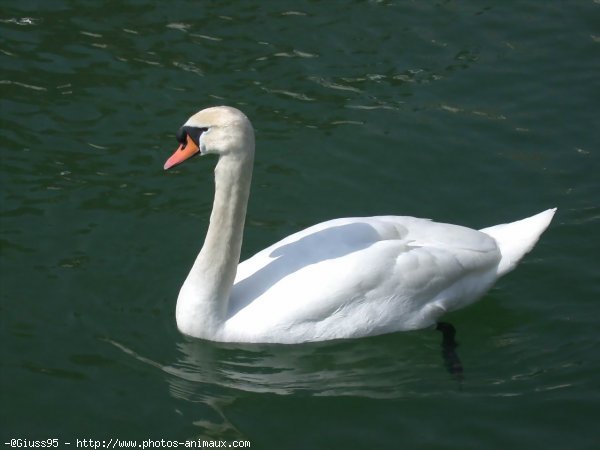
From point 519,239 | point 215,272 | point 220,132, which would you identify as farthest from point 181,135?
point 519,239

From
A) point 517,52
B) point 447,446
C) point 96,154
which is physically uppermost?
point 517,52

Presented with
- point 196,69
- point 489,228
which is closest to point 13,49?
point 196,69

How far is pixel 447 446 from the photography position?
23.2 ft

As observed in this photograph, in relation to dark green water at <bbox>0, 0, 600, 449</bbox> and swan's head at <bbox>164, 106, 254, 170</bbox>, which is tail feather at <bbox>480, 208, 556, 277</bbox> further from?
swan's head at <bbox>164, 106, 254, 170</bbox>

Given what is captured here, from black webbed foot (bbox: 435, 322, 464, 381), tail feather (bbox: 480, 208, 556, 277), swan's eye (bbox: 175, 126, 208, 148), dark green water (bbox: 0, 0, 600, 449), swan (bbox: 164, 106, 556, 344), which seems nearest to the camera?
dark green water (bbox: 0, 0, 600, 449)

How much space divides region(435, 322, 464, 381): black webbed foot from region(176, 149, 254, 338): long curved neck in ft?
5.16

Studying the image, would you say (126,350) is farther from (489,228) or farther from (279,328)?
(489,228)

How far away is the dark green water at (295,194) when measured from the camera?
7.39m

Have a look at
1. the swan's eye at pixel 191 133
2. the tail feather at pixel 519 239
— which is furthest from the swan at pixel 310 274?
the tail feather at pixel 519 239

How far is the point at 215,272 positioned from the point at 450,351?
1742 mm

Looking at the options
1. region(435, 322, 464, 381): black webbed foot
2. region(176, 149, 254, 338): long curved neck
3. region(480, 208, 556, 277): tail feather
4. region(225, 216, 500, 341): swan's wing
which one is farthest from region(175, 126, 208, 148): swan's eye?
region(480, 208, 556, 277): tail feather

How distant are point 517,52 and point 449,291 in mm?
3978

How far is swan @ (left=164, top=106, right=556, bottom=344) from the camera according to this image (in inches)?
302

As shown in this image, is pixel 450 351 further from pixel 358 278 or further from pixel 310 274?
pixel 310 274
